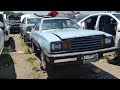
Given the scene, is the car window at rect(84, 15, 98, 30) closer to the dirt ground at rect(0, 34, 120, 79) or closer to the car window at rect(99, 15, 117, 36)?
the car window at rect(99, 15, 117, 36)

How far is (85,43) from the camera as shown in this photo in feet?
20.9

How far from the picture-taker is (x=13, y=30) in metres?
22.2

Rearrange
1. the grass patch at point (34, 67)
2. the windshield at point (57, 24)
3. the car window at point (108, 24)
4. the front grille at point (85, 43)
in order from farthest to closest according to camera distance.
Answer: the car window at point (108, 24), the windshield at point (57, 24), the grass patch at point (34, 67), the front grille at point (85, 43)

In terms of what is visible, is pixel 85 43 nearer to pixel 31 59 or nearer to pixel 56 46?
pixel 56 46

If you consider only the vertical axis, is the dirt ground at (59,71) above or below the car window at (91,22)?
below

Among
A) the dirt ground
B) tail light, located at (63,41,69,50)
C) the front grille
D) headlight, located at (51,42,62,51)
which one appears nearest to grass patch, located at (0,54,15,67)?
the dirt ground

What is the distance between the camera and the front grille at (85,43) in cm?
623

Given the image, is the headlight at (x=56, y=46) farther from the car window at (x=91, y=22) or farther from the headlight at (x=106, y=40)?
the car window at (x=91, y=22)

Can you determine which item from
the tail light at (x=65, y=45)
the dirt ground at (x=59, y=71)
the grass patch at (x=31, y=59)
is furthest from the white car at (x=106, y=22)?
the tail light at (x=65, y=45)

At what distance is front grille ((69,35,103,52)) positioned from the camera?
6.23 m
